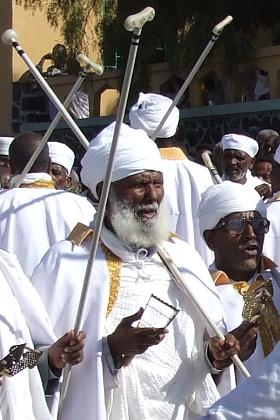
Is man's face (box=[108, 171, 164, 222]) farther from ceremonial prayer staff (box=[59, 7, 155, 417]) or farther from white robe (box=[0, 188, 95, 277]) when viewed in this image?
white robe (box=[0, 188, 95, 277])

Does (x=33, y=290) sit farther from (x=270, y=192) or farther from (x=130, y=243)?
(x=270, y=192)

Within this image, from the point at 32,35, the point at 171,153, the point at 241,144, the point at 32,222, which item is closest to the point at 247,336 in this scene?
the point at 32,222

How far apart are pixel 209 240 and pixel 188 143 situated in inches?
457

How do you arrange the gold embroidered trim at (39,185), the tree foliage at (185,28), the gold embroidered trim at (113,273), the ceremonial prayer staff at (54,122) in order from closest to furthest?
the gold embroidered trim at (113,273) → the ceremonial prayer staff at (54,122) → the gold embroidered trim at (39,185) → the tree foliage at (185,28)

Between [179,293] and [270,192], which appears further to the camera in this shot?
[270,192]

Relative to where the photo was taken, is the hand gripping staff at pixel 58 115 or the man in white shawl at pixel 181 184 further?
the man in white shawl at pixel 181 184

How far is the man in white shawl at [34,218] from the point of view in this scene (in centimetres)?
698

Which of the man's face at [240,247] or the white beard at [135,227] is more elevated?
the white beard at [135,227]

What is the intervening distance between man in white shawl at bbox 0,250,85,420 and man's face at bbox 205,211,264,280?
1193mm

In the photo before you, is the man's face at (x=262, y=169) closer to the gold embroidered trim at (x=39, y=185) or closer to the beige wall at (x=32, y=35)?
the gold embroidered trim at (x=39, y=185)

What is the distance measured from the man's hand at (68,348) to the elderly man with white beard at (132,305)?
6.1 inches

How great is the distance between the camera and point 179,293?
5.20 metres

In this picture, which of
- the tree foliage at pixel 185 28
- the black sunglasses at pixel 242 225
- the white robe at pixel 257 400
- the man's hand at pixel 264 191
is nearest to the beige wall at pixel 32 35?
the tree foliage at pixel 185 28

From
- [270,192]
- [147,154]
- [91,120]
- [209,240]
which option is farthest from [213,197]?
[91,120]
